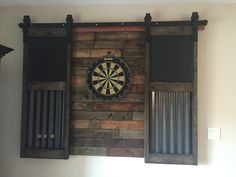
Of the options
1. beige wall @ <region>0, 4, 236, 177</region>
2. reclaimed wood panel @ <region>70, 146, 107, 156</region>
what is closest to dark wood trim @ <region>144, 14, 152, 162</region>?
beige wall @ <region>0, 4, 236, 177</region>

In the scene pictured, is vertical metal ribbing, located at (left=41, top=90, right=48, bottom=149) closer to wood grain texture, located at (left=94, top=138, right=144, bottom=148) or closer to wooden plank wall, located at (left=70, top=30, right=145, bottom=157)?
wooden plank wall, located at (left=70, top=30, right=145, bottom=157)

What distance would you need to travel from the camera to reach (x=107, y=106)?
2.60 m

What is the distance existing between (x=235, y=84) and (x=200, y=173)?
0.84 meters

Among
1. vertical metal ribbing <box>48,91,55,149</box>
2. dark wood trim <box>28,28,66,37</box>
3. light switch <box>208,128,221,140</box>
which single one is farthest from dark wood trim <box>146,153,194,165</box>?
dark wood trim <box>28,28,66,37</box>

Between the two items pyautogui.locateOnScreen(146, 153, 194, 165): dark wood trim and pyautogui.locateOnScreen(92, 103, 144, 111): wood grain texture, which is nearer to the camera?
pyautogui.locateOnScreen(146, 153, 194, 165): dark wood trim

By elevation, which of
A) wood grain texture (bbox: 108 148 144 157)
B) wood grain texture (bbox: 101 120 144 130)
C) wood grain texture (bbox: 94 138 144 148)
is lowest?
wood grain texture (bbox: 108 148 144 157)

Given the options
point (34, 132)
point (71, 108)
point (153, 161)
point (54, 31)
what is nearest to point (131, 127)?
point (153, 161)

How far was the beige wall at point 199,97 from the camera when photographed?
2.52 meters

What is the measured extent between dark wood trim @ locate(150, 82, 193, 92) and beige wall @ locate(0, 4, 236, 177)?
0.46ft

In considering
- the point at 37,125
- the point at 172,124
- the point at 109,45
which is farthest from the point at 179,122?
the point at 37,125

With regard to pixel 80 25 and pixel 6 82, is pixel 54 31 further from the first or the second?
pixel 6 82

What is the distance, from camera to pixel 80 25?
2627mm

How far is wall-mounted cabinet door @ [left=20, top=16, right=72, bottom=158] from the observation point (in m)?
2.58

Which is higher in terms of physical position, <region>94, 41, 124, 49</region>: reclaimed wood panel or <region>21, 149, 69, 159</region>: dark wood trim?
<region>94, 41, 124, 49</region>: reclaimed wood panel
